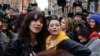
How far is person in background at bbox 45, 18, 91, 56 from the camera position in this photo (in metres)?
3.64

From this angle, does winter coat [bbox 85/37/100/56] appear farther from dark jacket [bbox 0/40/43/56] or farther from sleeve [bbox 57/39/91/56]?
dark jacket [bbox 0/40/43/56]

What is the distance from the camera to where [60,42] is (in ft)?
12.4

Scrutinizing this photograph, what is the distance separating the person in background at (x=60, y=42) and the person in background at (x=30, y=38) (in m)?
0.11

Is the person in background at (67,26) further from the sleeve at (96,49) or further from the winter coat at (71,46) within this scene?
the winter coat at (71,46)

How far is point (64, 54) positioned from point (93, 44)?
2215 millimetres

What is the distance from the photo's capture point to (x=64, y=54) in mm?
2232

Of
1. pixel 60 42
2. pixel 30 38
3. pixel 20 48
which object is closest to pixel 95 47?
pixel 60 42

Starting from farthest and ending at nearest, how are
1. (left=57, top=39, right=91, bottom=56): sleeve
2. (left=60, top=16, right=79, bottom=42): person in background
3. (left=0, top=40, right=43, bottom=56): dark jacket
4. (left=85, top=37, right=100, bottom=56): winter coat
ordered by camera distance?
(left=60, top=16, right=79, bottom=42): person in background → (left=85, top=37, right=100, bottom=56): winter coat → (left=0, top=40, right=43, bottom=56): dark jacket → (left=57, top=39, right=91, bottom=56): sleeve

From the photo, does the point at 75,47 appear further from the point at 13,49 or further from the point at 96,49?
the point at 96,49

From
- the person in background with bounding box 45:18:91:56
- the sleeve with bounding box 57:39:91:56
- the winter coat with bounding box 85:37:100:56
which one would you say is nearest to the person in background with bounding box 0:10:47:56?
the person in background with bounding box 45:18:91:56

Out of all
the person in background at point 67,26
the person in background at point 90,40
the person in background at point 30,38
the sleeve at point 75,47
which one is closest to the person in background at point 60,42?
the sleeve at point 75,47

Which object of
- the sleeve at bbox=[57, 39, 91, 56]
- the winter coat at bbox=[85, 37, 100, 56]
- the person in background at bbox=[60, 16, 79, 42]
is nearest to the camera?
the sleeve at bbox=[57, 39, 91, 56]

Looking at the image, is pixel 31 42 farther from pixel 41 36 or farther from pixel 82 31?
pixel 82 31

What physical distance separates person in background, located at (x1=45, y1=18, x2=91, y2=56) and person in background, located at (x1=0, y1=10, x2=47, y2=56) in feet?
0.36
